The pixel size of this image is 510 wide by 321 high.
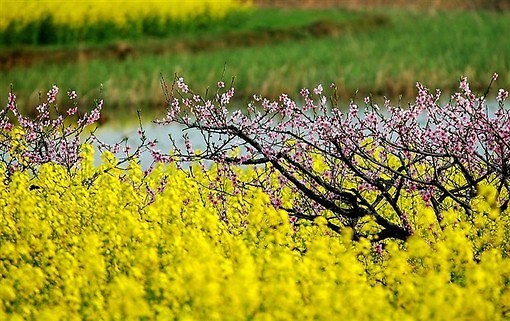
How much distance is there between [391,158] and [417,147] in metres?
1.44

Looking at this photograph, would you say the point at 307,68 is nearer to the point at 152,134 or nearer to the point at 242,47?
the point at 152,134

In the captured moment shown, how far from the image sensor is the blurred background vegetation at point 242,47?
16.5m

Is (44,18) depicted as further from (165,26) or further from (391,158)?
(391,158)

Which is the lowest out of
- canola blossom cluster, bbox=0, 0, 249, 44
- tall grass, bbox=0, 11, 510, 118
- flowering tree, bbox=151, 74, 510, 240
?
flowering tree, bbox=151, 74, 510, 240

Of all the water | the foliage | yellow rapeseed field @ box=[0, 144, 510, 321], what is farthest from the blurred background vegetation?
yellow rapeseed field @ box=[0, 144, 510, 321]

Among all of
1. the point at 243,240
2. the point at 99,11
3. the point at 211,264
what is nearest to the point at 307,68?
the point at 99,11

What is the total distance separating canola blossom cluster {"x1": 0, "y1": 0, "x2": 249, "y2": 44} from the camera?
71.9 ft

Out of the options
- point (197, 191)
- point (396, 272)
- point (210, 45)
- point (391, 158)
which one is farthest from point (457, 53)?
point (396, 272)

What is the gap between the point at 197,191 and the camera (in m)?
6.84

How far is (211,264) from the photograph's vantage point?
14.6ft

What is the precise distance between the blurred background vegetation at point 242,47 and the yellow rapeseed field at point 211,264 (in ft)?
27.5

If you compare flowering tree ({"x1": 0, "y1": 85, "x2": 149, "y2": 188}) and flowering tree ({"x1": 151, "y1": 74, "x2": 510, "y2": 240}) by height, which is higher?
flowering tree ({"x1": 0, "y1": 85, "x2": 149, "y2": 188})

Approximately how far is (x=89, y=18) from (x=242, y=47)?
328 cm

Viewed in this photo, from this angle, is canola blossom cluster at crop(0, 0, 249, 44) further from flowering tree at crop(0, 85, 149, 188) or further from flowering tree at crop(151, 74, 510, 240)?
flowering tree at crop(151, 74, 510, 240)
